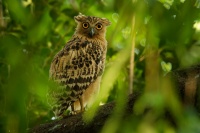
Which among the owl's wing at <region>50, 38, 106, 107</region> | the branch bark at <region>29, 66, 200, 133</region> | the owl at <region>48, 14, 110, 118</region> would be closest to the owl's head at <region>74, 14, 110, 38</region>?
the owl at <region>48, 14, 110, 118</region>

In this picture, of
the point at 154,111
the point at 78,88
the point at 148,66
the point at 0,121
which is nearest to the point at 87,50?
the point at 78,88

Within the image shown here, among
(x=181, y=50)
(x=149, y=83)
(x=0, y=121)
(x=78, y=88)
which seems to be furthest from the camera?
(x=78, y=88)

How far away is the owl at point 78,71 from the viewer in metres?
3.40

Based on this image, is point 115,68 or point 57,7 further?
point 57,7

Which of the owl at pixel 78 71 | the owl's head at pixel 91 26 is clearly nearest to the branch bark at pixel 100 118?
the owl at pixel 78 71

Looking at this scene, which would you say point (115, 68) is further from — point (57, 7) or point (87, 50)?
point (57, 7)

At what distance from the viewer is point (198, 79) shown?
80.6 inches

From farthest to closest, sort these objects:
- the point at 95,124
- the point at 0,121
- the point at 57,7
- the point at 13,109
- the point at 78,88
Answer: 1. the point at 57,7
2. the point at 78,88
3. the point at 0,121
4. the point at 95,124
5. the point at 13,109

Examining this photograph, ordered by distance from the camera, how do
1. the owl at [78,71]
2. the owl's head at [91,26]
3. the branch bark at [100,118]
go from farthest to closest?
the owl's head at [91,26] < the owl at [78,71] < the branch bark at [100,118]

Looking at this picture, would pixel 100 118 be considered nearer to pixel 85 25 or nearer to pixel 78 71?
pixel 78 71

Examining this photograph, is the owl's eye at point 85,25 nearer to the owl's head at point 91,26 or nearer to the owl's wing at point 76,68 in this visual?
the owl's head at point 91,26

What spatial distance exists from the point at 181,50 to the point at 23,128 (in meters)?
0.61

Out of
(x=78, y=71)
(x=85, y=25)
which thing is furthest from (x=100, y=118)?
(x=85, y=25)

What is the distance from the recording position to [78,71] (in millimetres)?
3535
